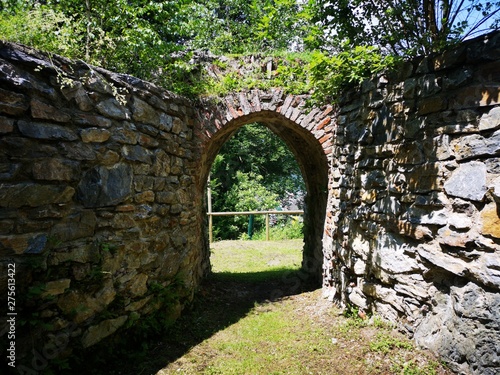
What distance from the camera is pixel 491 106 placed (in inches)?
88.2

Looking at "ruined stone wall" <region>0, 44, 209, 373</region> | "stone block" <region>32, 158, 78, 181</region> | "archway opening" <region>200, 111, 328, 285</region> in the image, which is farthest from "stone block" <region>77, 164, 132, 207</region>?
"archway opening" <region>200, 111, 328, 285</region>

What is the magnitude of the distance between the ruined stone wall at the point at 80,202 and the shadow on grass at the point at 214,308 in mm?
282

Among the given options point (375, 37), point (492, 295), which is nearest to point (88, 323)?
point (492, 295)

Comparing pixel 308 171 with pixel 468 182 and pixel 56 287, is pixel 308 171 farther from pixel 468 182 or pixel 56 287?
pixel 56 287

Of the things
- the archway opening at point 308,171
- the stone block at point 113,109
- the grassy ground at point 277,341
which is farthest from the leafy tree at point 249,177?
→ the stone block at point 113,109

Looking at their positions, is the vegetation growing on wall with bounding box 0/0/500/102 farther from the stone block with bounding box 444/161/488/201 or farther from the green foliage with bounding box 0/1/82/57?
the stone block with bounding box 444/161/488/201

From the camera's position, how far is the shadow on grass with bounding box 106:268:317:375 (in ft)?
9.67

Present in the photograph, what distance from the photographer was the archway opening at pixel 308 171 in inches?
187

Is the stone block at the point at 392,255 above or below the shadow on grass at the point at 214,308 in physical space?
above

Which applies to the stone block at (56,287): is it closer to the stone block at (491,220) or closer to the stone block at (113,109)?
the stone block at (113,109)

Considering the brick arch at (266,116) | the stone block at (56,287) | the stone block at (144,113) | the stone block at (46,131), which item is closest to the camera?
the stone block at (46,131)

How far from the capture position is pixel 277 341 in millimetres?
3404

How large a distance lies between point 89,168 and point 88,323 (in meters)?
1.22

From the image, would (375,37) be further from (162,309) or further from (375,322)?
(162,309)
